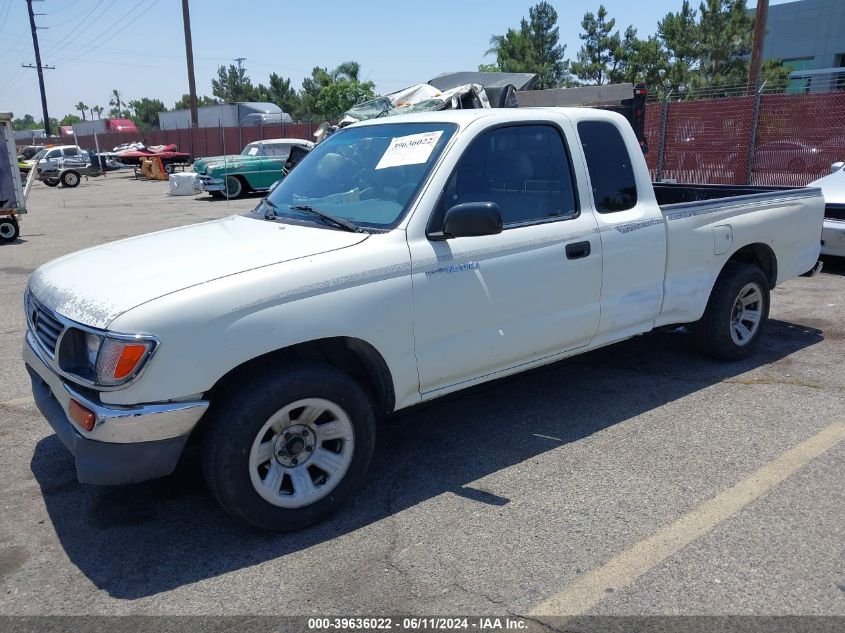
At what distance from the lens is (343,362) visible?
3.81 metres

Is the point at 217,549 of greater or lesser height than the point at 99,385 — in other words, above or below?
below

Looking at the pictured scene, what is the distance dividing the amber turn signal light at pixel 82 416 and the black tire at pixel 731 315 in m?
4.24

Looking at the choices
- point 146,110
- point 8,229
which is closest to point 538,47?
point 8,229

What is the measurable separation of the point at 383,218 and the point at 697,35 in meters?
46.7

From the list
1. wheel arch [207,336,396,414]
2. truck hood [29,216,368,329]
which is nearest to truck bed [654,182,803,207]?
wheel arch [207,336,396,414]

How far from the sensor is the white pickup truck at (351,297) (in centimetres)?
304

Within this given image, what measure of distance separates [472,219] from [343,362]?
39.7 inches

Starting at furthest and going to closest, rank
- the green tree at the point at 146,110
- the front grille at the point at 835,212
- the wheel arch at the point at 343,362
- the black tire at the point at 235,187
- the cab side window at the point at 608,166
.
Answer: the green tree at the point at 146,110 < the black tire at the point at 235,187 < the front grille at the point at 835,212 < the cab side window at the point at 608,166 < the wheel arch at the point at 343,362

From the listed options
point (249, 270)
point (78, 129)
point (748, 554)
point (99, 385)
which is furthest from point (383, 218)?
point (78, 129)

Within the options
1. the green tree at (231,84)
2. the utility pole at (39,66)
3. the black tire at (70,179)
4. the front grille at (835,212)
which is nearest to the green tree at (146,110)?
the green tree at (231,84)

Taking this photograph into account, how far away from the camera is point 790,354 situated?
19.1 ft

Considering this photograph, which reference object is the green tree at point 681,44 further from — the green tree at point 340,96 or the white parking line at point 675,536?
the white parking line at point 675,536

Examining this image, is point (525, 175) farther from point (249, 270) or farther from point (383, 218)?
point (249, 270)

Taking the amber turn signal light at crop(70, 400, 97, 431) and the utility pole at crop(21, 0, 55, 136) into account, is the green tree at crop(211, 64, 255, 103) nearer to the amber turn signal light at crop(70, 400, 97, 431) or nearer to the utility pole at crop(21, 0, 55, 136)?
the utility pole at crop(21, 0, 55, 136)
